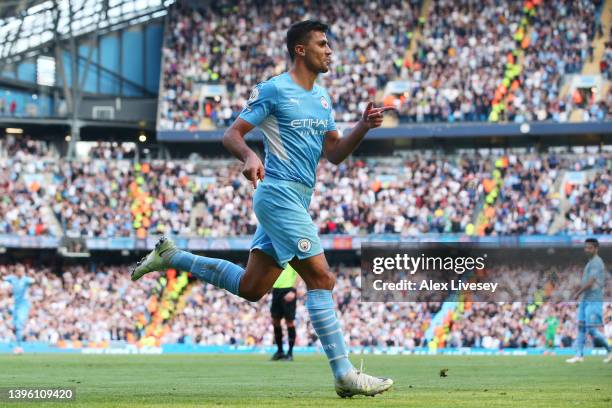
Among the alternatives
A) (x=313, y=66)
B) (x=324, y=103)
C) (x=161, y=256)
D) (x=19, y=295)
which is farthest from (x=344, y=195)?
(x=313, y=66)

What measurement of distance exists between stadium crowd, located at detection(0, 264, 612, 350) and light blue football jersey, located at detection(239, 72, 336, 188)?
22.7m

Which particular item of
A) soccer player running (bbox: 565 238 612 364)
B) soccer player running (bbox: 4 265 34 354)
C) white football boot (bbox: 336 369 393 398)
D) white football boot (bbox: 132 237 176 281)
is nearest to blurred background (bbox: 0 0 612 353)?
soccer player running (bbox: 4 265 34 354)

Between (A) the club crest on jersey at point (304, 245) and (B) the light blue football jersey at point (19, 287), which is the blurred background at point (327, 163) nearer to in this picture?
(B) the light blue football jersey at point (19, 287)

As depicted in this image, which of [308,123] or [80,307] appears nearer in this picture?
[308,123]

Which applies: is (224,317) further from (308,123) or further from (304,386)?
(308,123)

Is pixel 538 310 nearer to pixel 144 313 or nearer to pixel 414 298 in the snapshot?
pixel 414 298

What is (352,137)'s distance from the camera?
10.3m

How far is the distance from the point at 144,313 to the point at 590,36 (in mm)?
20863

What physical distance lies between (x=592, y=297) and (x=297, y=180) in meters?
11.9

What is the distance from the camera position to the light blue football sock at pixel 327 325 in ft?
30.8

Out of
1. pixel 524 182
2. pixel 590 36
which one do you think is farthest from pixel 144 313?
pixel 590 36

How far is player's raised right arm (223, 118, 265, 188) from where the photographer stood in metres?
8.85

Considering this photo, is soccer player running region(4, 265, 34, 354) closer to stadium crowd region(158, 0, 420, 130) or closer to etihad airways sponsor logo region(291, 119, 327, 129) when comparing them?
etihad airways sponsor logo region(291, 119, 327, 129)

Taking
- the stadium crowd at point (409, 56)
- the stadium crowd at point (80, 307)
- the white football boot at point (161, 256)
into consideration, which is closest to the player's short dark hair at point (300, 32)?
the white football boot at point (161, 256)
